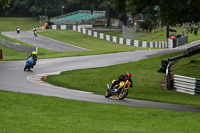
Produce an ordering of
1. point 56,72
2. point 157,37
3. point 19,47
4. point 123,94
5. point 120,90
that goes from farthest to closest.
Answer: point 157,37, point 19,47, point 56,72, point 120,90, point 123,94

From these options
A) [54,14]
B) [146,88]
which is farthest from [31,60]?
[54,14]

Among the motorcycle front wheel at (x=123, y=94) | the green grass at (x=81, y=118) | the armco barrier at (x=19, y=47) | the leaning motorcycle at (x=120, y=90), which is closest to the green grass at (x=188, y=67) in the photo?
the leaning motorcycle at (x=120, y=90)

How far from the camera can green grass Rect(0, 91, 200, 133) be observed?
10.6m

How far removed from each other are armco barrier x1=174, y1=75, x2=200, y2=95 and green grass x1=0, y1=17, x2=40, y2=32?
75699 mm

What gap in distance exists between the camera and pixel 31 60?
2928cm

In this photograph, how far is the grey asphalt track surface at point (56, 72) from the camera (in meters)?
17.8

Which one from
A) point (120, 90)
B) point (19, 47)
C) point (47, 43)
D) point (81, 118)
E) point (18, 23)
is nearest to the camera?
point (81, 118)

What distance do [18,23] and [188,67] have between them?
256 ft

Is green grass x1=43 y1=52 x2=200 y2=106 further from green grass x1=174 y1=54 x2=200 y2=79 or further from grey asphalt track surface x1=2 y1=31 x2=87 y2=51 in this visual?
grey asphalt track surface x1=2 y1=31 x2=87 y2=51

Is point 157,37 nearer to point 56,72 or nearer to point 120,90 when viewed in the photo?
point 56,72

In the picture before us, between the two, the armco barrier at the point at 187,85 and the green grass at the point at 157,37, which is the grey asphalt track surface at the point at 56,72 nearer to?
the armco barrier at the point at 187,85

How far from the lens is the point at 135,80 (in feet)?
82.8

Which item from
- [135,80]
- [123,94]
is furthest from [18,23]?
[123,94]

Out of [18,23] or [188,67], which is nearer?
[188,67]
